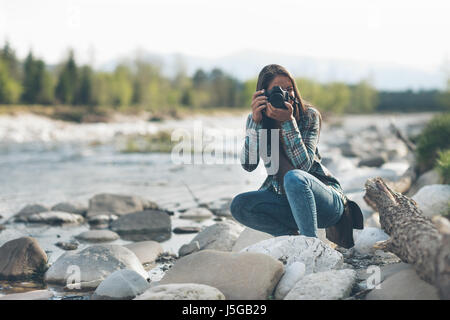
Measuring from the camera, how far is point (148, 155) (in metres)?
13.9

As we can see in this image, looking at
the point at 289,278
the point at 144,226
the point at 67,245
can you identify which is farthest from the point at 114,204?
the point at 289,278

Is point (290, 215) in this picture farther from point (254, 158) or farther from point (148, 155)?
point (148, 155)

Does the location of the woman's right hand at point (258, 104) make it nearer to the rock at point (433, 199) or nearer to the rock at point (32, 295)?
the rock at point (32, 295)

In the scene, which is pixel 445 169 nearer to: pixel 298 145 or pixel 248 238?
pixel 248 238

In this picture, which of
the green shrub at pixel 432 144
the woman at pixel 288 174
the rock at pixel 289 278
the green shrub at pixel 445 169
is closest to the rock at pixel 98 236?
the woman at pixel 288 174

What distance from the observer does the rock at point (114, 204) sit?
5.26m

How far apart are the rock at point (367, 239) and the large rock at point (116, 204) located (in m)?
2.89

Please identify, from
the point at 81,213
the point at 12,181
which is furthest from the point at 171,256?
the point at 12,181

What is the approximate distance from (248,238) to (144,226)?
1584 mm

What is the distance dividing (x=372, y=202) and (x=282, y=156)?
76cm

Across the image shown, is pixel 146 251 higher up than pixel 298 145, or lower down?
lower down

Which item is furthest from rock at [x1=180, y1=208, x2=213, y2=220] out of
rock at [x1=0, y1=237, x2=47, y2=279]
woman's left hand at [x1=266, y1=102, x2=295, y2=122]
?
woman's left hand at [x1=266, y1=102, x2=295, y2=122]

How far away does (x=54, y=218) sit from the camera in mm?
4977
